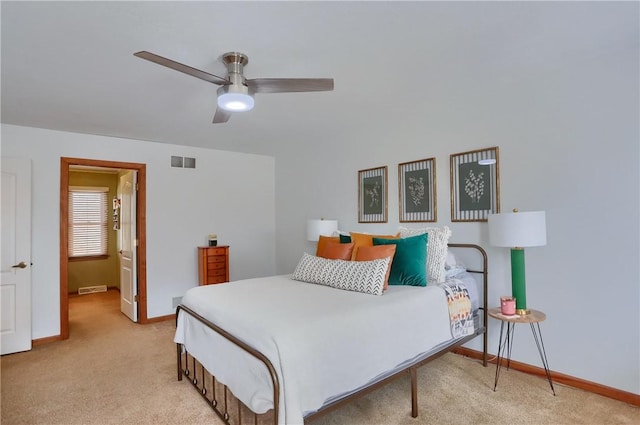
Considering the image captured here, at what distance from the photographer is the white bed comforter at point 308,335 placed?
1655 mm

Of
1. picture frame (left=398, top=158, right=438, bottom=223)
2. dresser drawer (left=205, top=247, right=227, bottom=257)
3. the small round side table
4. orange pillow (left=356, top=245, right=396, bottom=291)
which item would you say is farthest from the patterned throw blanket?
dresser drawer (left=205, top=247, right=227, bottom=257)

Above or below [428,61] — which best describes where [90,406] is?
below

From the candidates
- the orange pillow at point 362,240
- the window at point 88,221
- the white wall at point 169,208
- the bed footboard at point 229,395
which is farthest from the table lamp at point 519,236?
the window at point 88,221

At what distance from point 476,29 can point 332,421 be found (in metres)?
2.59

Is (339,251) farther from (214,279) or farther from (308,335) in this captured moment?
(214,279)

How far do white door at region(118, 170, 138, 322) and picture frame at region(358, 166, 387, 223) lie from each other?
120 inches

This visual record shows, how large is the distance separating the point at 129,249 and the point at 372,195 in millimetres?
3463

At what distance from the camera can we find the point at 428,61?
7.72ft

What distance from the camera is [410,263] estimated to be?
2.77 meters

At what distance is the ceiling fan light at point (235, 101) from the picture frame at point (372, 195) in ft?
7.00

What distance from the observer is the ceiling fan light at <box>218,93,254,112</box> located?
7.05 ft

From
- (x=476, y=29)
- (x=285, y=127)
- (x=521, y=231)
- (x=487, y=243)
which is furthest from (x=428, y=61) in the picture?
(x=285, y=127)

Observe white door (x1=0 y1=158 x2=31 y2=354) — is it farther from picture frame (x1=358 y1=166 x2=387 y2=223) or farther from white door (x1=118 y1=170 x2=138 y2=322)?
picture frame (x1=358 y1=166 x2=387 y2=223)

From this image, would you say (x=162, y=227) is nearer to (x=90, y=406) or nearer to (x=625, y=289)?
(x=90, y=406)
